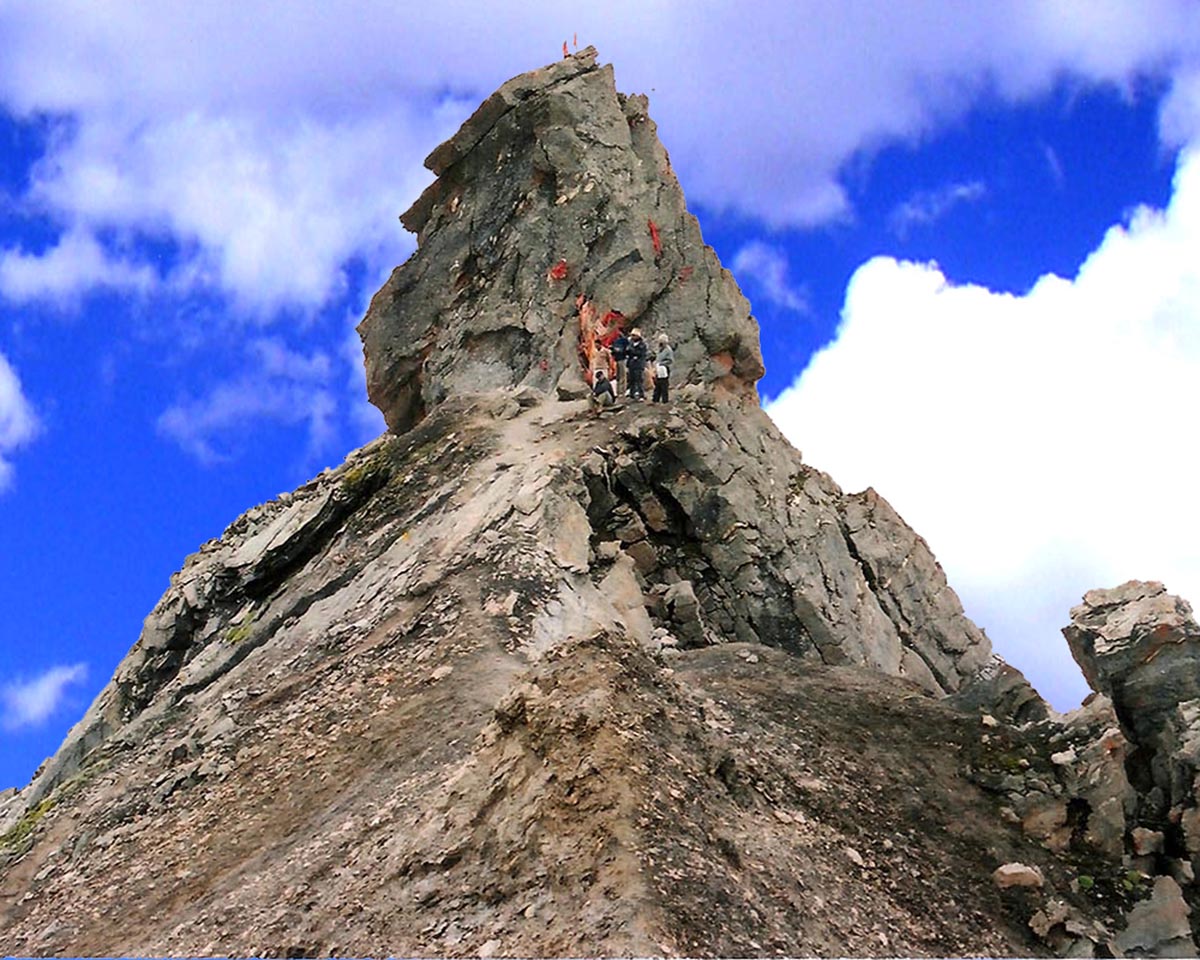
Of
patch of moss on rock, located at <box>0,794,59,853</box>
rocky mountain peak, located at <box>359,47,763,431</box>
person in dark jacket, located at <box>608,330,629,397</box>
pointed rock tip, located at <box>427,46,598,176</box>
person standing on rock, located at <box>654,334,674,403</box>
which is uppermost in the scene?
pointed rock tip, located at <box>427,46,598,176</box>

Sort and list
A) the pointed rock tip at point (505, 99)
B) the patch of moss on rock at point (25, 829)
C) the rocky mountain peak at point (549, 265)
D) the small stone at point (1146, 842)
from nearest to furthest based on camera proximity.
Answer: the small stone at point (1146, 842) → the patch of moss on rock at point (25, 829) → the rocky mountain peak at point (549, 265) → the pointed rock tip at point (505, 99)

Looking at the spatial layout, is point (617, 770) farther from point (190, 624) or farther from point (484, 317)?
point (484, 317)

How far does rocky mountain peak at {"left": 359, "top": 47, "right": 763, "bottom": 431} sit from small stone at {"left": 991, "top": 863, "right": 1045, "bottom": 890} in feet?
59.1

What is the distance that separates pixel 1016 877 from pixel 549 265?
22344mm

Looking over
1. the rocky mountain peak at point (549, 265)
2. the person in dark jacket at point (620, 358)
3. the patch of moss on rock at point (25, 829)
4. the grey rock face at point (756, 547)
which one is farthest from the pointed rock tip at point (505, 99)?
the patch of moss on rock at point (25, 829)

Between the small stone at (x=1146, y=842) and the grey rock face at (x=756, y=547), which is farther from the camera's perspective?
the grey rock face at (x=756, y=547)

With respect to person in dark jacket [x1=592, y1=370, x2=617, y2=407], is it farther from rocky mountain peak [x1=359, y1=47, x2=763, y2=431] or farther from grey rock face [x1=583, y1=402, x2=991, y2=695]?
grey rock face [x1=583, y1=402, x2=991, y2=695]

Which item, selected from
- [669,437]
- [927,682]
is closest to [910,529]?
[927,682]

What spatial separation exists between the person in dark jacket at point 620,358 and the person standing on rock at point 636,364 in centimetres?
38

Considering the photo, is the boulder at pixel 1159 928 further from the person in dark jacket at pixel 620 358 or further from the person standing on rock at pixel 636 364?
the person in dark jacket at pixel 620 358

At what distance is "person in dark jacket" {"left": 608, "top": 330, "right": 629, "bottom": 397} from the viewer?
3347cm

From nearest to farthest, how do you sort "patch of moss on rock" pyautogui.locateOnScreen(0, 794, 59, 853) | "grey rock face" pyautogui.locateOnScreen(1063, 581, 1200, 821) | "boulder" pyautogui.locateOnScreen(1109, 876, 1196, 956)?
"boulder" pyautogui.locateOnScreen(1109, 876, 1196, 956) < "grey rock face" pyautogui.locateOnScreen(1063, 581, 1200, 821) < "patch of moss on rock" pyautogui.locateOnScreen(0, 794, 59, 853)

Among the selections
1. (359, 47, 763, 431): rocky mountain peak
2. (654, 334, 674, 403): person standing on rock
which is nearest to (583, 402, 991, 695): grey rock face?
(654, 334, 674, 403): person standing on rock

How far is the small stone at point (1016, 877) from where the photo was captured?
18.1 metres
